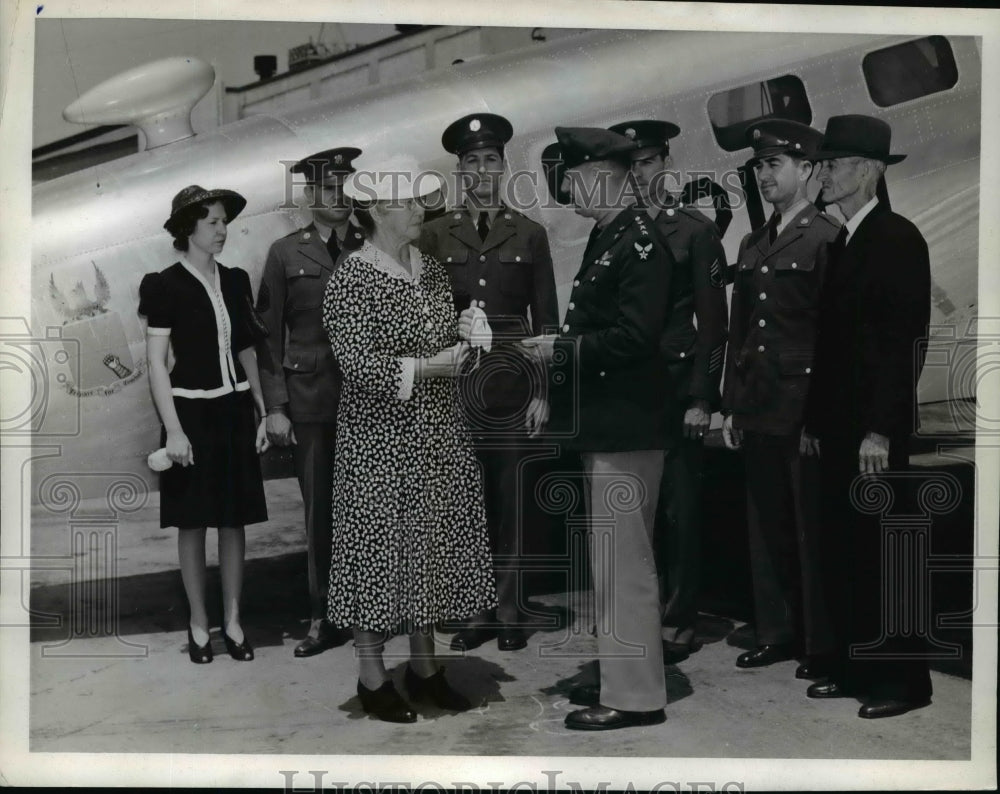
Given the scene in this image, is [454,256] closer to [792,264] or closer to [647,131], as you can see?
[647,131]

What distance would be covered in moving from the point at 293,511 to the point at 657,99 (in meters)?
2.33

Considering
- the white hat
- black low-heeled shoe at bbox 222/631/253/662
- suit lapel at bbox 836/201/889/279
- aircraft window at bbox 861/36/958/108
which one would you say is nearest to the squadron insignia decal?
the white hat

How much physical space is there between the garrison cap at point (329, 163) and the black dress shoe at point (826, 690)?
2.91 metres

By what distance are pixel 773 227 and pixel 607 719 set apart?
215 centimetres

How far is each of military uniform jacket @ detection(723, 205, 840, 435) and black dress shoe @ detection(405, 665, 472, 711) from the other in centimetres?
166

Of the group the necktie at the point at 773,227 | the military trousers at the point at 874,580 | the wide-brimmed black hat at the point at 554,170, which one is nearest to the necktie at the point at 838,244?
the necktie at the point at 773,227

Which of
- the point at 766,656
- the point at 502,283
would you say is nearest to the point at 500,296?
the point at 502,283

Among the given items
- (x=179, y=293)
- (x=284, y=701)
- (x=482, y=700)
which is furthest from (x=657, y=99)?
(x=284, y=701)

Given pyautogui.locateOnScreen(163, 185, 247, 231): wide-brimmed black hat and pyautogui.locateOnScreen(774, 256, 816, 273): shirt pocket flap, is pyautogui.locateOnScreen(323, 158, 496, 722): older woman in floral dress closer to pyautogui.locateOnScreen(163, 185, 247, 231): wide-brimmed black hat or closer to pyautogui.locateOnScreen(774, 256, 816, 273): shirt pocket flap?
pyautogui.locateOnScreen(163, 185, 247, 231): wide-brimmed black hat

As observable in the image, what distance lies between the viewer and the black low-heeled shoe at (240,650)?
4.80 m

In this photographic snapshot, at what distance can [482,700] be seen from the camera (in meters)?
4.74

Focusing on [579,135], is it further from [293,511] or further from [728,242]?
[293,511]

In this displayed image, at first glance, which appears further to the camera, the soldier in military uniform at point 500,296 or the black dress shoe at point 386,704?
the soldier in military uniform at point 500,296

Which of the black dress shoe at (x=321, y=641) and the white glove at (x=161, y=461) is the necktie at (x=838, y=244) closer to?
the black dress shoe at (x=321, y=641)
